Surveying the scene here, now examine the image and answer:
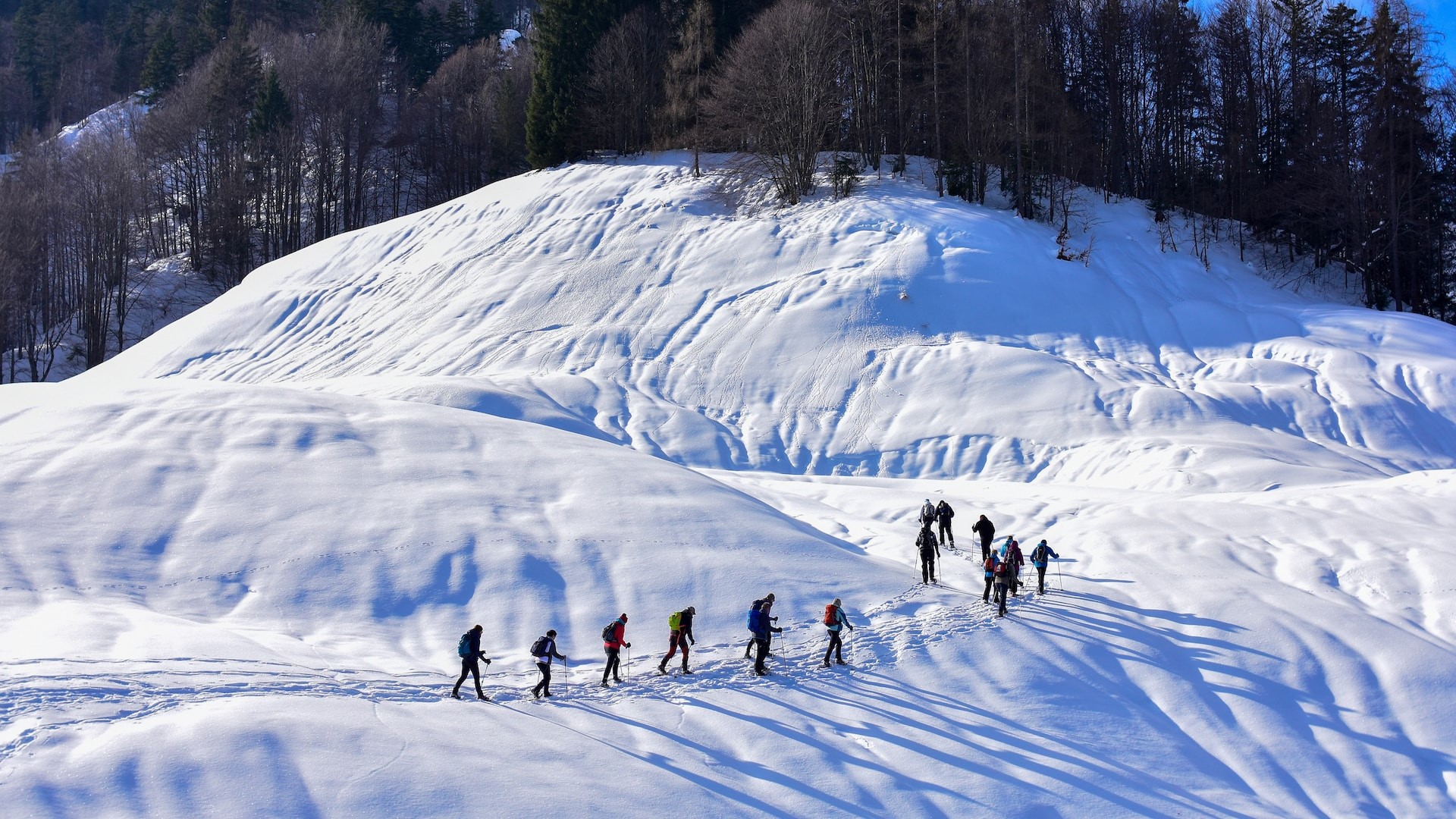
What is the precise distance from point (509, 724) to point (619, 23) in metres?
43.5

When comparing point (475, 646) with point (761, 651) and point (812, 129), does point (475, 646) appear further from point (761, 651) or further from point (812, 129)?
point (812, 129)

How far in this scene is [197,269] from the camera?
5788cm

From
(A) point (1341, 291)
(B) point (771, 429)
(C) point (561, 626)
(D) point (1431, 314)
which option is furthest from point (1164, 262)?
(C) point (561, 626)

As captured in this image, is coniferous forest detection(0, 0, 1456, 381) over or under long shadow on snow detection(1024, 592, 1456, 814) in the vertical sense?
over

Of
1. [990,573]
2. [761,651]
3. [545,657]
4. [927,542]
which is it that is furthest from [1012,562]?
[545,657]

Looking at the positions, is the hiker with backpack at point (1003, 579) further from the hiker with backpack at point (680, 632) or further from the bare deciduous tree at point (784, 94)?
the bare deciduous tree at point (784, 94)

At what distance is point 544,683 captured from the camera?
11.9 m

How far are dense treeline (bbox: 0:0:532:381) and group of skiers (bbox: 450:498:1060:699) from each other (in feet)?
144

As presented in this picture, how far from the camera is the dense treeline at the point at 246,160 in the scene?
171ft

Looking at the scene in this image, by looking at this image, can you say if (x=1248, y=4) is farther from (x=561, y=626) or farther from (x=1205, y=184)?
(x=561, y=626)

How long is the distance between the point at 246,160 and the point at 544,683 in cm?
6159

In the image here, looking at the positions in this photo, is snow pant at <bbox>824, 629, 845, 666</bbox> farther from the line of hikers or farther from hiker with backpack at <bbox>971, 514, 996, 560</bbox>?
hiker with backpack at <bbox>971, 514, 996, 560</bbox>

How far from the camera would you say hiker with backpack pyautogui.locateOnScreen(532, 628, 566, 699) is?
11.8 m

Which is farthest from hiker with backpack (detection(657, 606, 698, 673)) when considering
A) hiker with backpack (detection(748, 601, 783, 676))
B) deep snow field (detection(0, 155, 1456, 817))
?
Answer: hiker with backpack (detection(748, 601, 783, 676))
